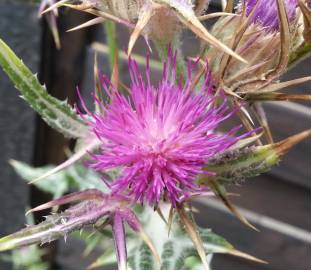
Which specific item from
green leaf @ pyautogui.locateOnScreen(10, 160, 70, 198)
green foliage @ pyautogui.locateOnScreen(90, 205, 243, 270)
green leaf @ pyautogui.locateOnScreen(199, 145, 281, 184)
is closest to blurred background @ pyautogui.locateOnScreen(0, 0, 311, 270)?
green leaf @ pyautogui.locateOnScreen(10, 160, 70, 198)

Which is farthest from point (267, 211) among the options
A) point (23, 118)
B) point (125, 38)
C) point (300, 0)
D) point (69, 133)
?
point (300, 0)

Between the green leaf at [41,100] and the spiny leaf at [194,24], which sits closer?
the spiny leaf at [194,24]

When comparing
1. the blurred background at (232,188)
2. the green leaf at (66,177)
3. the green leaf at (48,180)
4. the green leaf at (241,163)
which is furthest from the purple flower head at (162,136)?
the blurred background at (232,188)

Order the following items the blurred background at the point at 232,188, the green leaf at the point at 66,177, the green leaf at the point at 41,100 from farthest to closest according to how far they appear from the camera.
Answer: the blurred background at the point at 232,188
the green leaf at the point at 66,177
the green leaf at the point at 41,100

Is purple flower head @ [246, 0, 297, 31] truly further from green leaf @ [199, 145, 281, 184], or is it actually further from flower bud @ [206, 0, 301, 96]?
green leaf @ [199, 145, 281, 184]

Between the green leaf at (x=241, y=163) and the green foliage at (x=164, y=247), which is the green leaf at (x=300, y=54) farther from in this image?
the green foliage at (x=164, y=247)

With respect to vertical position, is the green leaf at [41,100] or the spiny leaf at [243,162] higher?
the green leaf at [41,100]

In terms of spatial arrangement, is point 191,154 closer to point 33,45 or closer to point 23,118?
point 33,45
